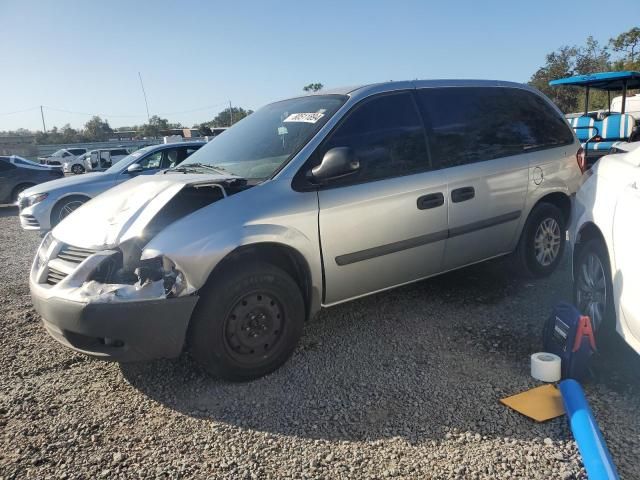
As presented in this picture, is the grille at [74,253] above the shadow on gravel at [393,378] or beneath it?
above

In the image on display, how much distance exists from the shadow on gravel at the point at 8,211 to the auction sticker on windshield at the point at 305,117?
11.0m

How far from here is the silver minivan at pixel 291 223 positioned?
282 cm

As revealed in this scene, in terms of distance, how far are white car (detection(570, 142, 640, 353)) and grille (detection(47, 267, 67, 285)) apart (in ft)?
10.7

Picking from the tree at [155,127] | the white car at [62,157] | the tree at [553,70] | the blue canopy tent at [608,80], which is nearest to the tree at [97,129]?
the tree at [155,127]

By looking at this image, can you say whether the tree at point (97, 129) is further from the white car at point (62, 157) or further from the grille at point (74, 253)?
the grille at point (74, 253)

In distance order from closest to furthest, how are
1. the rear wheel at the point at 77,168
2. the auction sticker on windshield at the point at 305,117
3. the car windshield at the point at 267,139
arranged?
the car windshield at the point at 267,139, the auction sticker on windshield at the point at 305,117, the rear wheel at the point at 77,168

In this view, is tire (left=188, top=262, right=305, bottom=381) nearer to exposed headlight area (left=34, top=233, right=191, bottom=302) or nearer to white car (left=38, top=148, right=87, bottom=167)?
exposed headlight area (left=34, top=233, right=191, bottom=302)

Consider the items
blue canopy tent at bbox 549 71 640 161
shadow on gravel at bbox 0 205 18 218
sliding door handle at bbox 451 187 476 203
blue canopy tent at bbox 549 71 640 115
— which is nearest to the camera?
sliding door handle at bbox 451 187 476 203

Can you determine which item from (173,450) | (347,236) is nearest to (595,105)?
(347,236)

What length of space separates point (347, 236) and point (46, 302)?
1.88m

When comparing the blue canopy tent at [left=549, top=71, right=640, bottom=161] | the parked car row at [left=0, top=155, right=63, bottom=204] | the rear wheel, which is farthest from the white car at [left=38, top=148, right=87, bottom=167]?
the blue canopy tent at [left=549, top=71, right=640, bottom=161]

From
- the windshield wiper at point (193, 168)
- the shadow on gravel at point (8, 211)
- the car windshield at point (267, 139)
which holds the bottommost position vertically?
the shadow on gravel at point (8, 211)

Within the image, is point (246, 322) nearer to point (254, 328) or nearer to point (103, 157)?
point (254, 328)

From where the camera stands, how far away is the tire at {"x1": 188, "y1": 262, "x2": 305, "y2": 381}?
290 cm
